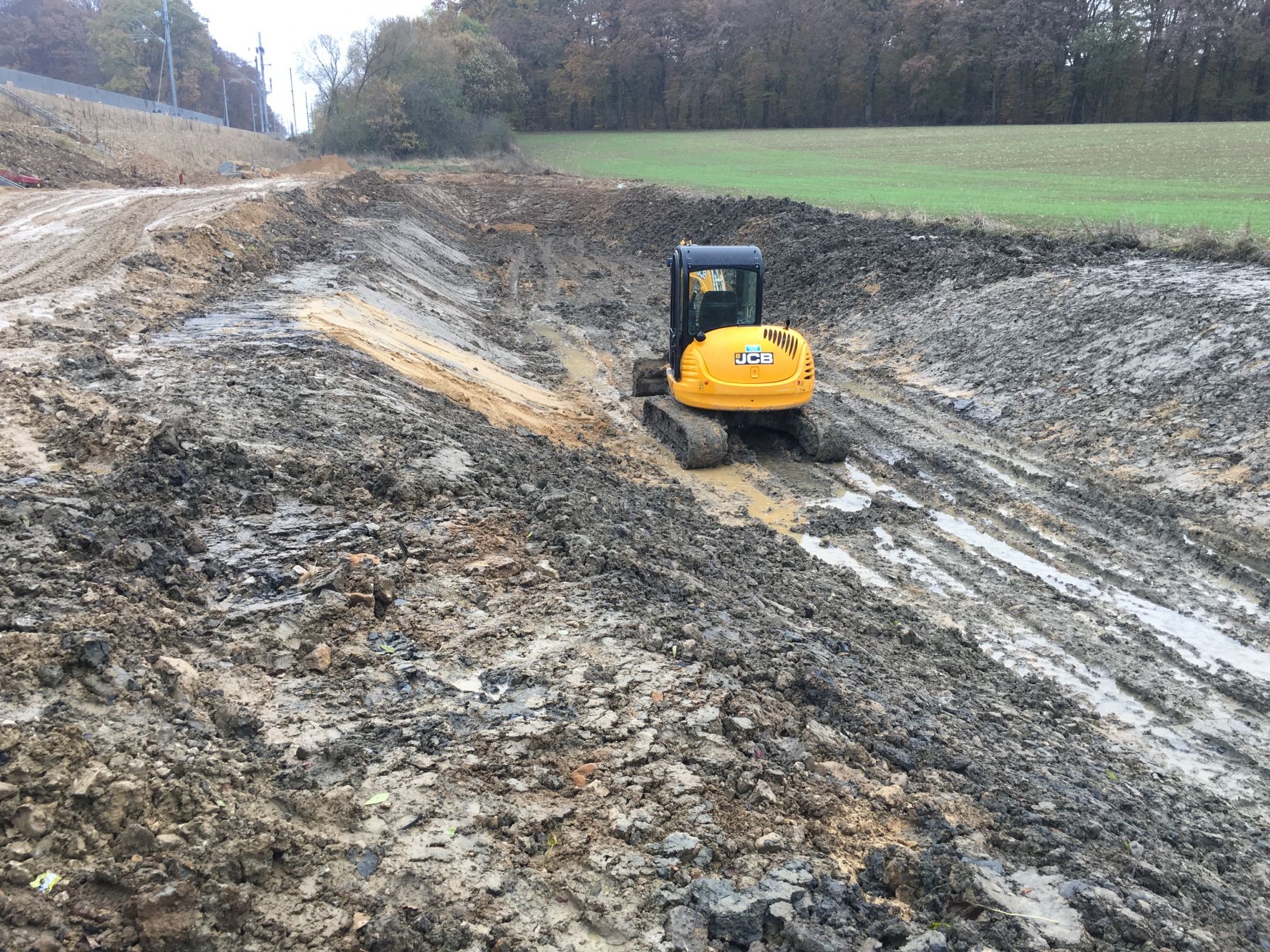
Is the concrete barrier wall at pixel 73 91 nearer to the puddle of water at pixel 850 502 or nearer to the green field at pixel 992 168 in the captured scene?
the green field at pixel 992 168

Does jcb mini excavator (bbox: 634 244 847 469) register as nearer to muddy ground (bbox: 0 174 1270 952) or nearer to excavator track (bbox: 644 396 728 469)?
excavator track (bbox: 644 396 728 469)

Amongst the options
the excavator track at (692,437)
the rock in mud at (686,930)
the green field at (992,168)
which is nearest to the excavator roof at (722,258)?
the excavator track at (692,437)

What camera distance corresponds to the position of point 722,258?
12.0 meters

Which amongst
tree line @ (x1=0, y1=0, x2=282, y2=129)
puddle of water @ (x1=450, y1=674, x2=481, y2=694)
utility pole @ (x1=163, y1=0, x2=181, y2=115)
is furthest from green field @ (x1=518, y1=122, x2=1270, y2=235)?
tree line @ (x1=0, y1=0, x2=282, y2=129)

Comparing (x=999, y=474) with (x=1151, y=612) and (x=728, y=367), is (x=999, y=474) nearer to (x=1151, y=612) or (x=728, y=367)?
(x=1151, y=612)

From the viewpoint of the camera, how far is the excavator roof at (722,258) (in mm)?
11922

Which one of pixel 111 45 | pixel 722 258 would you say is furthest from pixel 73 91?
pixel 722 258

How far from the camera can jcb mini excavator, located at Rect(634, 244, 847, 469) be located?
1153cm

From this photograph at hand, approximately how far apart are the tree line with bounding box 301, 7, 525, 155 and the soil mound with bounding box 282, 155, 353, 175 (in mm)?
6518

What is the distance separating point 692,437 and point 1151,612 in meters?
5.55

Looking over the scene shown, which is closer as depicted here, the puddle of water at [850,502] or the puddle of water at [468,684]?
the puddle of water at [468,684]

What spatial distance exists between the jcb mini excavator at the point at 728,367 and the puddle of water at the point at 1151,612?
2.85m

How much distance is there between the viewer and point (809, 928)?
3668mm

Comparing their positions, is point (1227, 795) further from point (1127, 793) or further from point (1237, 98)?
point (1237, 98)
